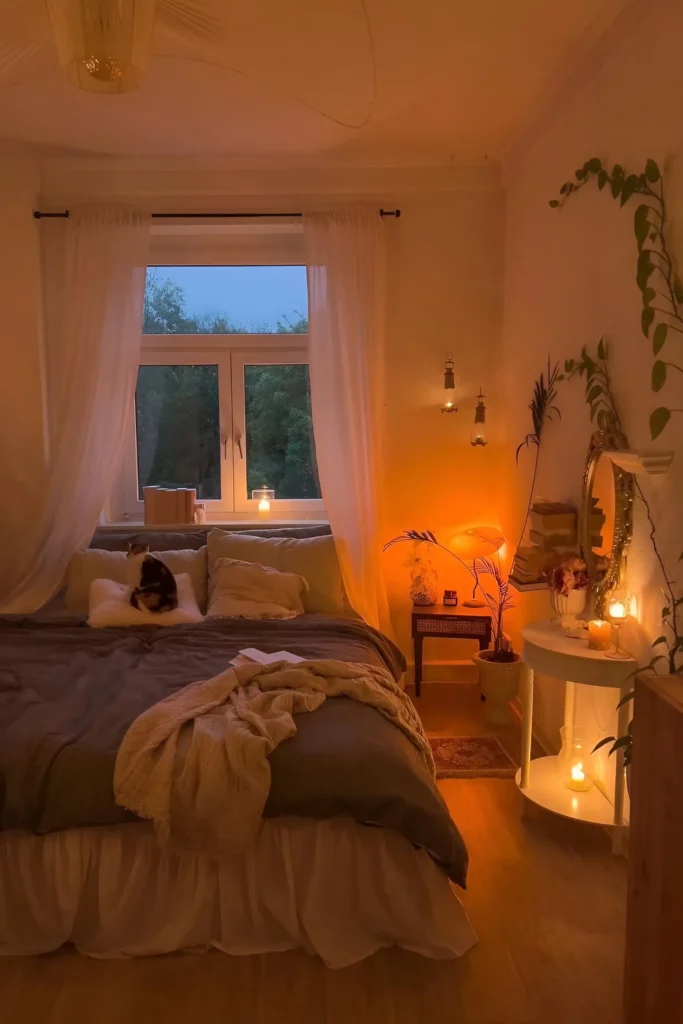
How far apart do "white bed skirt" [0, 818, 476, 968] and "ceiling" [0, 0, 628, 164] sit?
234 centimetres

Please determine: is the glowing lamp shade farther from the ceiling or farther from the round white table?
the round white table

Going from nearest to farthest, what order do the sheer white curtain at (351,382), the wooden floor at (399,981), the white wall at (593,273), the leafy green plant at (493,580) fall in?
the wooden floor at (399,981) < the white wall at (593,273) < the leafy green plant at (493,580) < the sheer white curtain at (351,382)

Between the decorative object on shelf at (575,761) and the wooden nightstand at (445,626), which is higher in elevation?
the wooden nightstand at (445,626)

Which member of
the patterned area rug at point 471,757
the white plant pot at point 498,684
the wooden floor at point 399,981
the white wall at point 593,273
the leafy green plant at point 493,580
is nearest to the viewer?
the wooden floor at point 399,981

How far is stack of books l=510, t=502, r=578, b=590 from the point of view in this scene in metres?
2.80

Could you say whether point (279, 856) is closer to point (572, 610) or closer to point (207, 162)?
point (572, 610)

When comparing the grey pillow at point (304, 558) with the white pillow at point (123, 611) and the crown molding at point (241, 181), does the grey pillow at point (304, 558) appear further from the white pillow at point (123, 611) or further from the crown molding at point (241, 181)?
the crown molding at point (241, 181)

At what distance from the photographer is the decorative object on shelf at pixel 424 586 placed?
150 inches

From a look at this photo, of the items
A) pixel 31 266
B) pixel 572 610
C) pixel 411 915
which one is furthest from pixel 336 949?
pixel 31 266

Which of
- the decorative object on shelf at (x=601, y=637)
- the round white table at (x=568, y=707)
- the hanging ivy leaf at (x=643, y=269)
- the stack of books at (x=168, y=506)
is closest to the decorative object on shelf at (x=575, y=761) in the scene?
the round white table at (x=568, y=707)

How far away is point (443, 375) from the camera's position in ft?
12.7

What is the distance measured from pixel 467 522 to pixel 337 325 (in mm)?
1238

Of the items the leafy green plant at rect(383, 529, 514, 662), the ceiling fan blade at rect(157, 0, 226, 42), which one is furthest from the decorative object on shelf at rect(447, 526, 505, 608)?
the ceiling fan blade at rect(157, 0, 226, 42)

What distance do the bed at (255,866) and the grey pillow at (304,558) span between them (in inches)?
53.9
